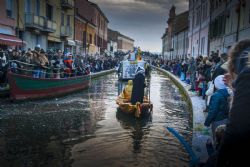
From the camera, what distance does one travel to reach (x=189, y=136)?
10242 millimetres

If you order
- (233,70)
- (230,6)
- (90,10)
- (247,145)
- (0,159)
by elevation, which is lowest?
(0,159)

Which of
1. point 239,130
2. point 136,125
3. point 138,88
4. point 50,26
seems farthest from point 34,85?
point 50,26

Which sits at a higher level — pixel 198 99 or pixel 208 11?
pixel 208 11

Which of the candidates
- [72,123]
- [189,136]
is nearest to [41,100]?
[72,123]

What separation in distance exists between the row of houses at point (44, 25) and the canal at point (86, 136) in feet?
33.7

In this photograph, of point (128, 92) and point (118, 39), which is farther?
point (118, 39)

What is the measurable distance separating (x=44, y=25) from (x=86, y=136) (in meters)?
24.9

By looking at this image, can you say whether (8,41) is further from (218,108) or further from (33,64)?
(218,108)

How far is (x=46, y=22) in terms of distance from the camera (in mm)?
33375

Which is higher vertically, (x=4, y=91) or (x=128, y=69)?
(x=128, y=69)

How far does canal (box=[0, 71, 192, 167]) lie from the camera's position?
7461 mm

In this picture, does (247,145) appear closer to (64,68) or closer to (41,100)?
(41,100)

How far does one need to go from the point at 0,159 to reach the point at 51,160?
3.28ft

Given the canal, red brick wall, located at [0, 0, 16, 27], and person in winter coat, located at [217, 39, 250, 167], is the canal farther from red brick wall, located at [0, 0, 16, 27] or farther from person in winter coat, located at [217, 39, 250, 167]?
red brick wall, located at [0, 0, 16, 27]
